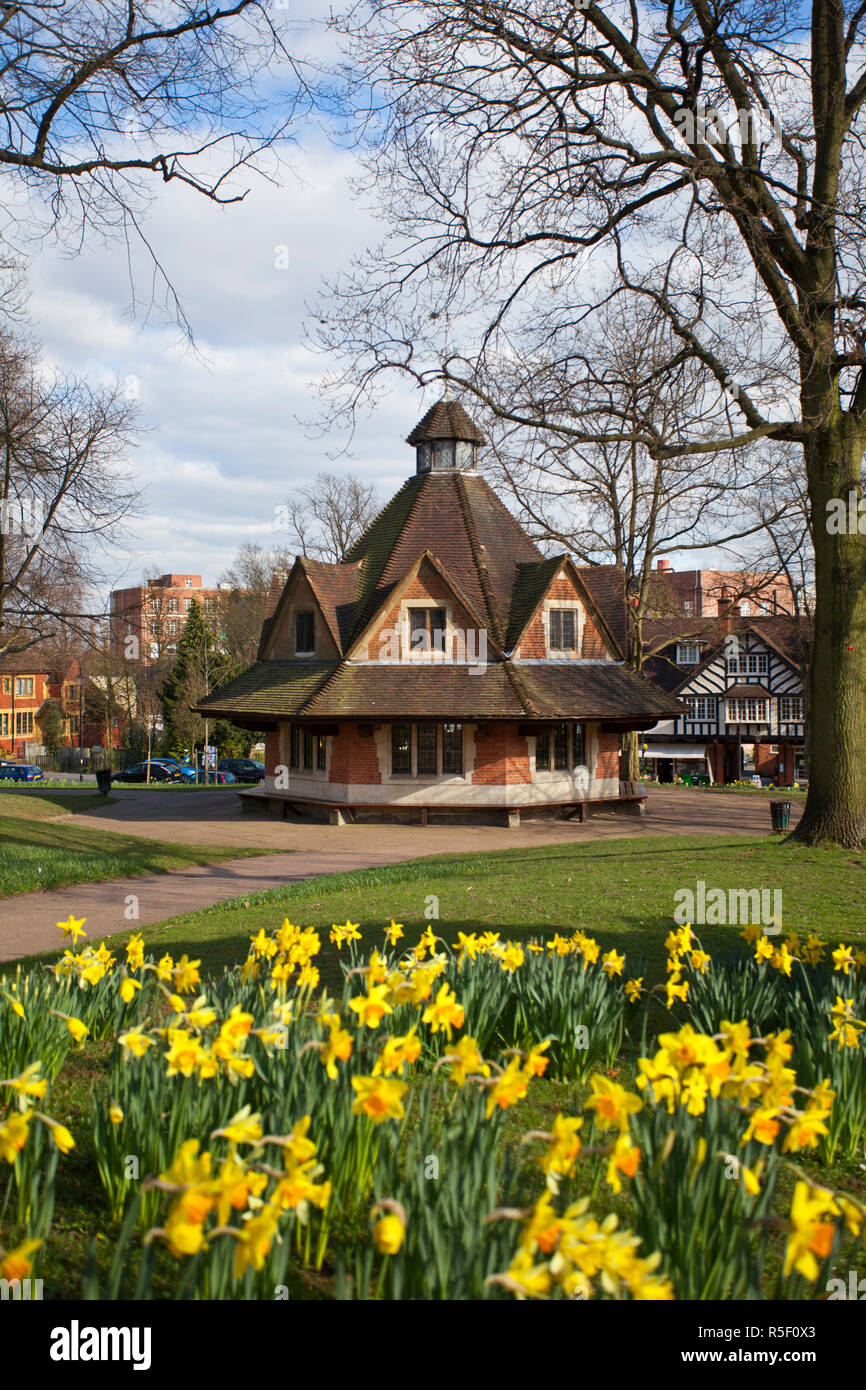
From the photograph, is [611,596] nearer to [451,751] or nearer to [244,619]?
[451,751]

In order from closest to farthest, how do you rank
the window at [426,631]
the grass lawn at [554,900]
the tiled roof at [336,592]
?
the grass lawn at [554,900] < the window at [426,631] < the tiled roof at [336,592]

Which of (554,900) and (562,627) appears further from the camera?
(562,627)

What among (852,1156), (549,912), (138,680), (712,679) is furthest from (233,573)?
(852,1156)

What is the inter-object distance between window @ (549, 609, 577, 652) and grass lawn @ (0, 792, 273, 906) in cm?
1193

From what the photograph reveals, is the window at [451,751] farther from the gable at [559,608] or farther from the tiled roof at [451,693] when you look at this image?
the gable at [559,608]

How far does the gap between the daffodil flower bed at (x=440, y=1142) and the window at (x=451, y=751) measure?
21.5 meters

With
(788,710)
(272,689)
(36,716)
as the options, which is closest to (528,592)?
(272,689)

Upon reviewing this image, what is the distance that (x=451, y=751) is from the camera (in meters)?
27.8

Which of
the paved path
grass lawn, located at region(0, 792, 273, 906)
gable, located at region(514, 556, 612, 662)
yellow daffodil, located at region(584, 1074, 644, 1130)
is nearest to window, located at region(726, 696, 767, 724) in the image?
the paved path

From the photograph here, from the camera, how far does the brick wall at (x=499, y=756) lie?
27328mm

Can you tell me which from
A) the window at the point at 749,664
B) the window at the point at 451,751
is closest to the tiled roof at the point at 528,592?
the window at the point at 451,751

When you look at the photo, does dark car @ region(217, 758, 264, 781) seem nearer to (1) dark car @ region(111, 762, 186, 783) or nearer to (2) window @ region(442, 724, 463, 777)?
(1) dark car @ region(111, 762, 186, 783)

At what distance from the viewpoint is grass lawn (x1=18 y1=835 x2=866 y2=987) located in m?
10.1

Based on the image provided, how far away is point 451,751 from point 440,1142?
77.7 ft
